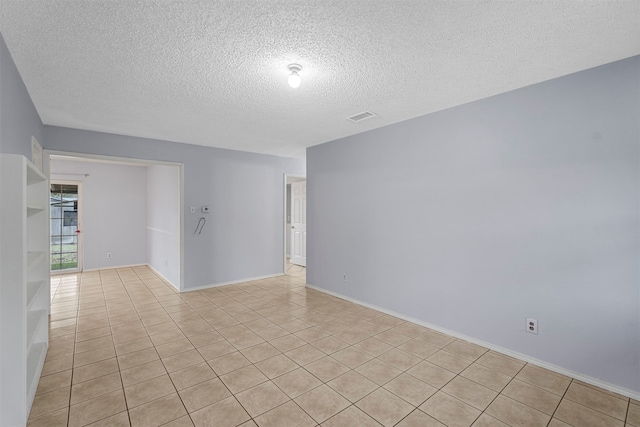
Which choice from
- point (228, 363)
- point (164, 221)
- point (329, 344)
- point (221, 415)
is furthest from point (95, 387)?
point (164, 221)

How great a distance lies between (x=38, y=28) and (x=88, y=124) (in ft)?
7.86

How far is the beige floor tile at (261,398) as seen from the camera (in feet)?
6.73

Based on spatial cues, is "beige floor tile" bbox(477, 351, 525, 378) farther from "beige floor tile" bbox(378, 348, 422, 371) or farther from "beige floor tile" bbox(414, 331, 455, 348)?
"beige floor tile" bbox(378, 348, 422, 371)

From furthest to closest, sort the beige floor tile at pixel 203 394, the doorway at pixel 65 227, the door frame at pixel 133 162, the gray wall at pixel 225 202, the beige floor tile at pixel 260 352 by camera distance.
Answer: the doorway at pixel 65 227, the gray wall at pixel 225 202, the door frame at pixel 133 162, the beige floor tile at pixel 260 352, the beige floor tile at pixel 203 394

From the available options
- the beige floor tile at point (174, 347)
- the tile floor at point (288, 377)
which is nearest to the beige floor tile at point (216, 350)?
the tile floor at point (288, 377)

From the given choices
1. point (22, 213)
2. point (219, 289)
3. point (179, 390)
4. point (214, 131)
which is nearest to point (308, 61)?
point (22, 213)

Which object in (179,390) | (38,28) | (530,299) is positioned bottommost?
(179,390)

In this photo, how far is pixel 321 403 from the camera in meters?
2.11

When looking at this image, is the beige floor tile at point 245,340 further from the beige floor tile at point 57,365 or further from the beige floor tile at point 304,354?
the beige floor tile at point 57,365

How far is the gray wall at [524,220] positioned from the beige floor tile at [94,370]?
305 cm

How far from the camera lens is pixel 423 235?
349 centimetres

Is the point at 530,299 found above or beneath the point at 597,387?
above

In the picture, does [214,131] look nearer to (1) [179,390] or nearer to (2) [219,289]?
(2) [219,289]

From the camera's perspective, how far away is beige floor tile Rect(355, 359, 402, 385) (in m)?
2.41
